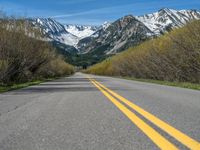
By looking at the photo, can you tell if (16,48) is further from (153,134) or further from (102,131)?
(153,134)

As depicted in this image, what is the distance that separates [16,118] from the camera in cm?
815

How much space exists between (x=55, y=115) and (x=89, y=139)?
10.3 ft

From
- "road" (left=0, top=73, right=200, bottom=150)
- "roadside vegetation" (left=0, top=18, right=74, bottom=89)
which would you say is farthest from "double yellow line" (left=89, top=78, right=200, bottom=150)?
"roadside vegetation" (left=0, top=18, right=74, bottom=89)

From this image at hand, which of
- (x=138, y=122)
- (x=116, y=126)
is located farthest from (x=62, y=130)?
(x=138, y=122)

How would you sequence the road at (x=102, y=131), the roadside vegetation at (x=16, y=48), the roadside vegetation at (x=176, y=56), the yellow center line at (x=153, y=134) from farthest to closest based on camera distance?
the roadside vegetation at (x=16, y=48) → the roadside vegetation at (x=176, y=56) → the road at (x=102, y=131) → the yellow center line at (x=153, y=134)

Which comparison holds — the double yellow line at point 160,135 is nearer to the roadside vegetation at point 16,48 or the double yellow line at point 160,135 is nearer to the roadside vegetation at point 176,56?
the roadside vegetation at point 16,48

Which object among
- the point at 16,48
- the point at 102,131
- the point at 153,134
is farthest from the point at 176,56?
the point at 153,134

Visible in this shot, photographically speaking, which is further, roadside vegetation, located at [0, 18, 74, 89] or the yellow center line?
roadside vegetation, located at [0, 18, 74, 89]

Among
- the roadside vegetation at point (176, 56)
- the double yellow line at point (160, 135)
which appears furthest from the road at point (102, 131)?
the roadside vegetation at point (176, 56)

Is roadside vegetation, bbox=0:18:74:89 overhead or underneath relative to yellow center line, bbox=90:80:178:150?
overhead

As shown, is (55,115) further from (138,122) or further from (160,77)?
(160,77)

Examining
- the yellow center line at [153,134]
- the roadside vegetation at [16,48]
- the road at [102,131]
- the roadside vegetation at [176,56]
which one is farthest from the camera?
the roadside vegetation at [16,48]

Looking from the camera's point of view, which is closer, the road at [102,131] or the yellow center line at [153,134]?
the yellow center line at [153,134]

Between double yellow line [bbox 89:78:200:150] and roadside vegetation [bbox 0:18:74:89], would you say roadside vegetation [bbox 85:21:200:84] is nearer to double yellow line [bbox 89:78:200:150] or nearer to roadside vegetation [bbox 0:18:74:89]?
roadside vegetation [bbox 0:18:74:89]
